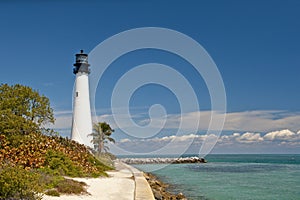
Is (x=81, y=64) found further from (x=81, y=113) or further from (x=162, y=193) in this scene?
(x=162, y=193)

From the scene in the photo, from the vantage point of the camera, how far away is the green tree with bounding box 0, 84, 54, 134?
19125mm

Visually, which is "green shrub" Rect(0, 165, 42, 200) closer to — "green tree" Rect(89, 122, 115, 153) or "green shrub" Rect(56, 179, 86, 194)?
"green shrub" Rect(56, 179, 86, 194)

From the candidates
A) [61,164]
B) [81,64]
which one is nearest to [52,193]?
[61,164]

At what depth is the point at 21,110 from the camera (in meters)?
20.0

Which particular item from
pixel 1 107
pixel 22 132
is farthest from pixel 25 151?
Result: pixel 1 107

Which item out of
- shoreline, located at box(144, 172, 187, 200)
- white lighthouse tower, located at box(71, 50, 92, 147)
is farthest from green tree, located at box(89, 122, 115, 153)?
shoreline, located at box(144, 172, 187, 200)

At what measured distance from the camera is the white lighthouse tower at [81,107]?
2950 cm

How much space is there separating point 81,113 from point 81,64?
4.43 meters

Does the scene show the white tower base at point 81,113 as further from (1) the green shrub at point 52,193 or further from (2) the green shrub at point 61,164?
(1) the green shrub at point 52,193

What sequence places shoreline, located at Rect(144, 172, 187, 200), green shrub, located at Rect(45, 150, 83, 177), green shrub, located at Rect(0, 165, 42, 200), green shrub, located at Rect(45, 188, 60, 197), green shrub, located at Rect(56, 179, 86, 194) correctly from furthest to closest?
1. green shrub, located at Rect(45, 150, 83, 177)
2. shoreline, located at Rect(144, 172, 187, 200)
3. green shrub, located at Rect(56, 179, 86, 194)
4. green shrub, located at Rect(45, 188, 60, 197)
5. green shrub, located at Rect(0, 165, 42, 200)

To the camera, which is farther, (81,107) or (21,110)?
(81,107)

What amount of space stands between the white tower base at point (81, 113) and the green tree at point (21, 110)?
8.02 meters

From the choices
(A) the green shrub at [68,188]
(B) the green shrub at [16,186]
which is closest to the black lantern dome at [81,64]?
(A) the green shrub at [68,188]

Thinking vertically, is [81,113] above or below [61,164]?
above
